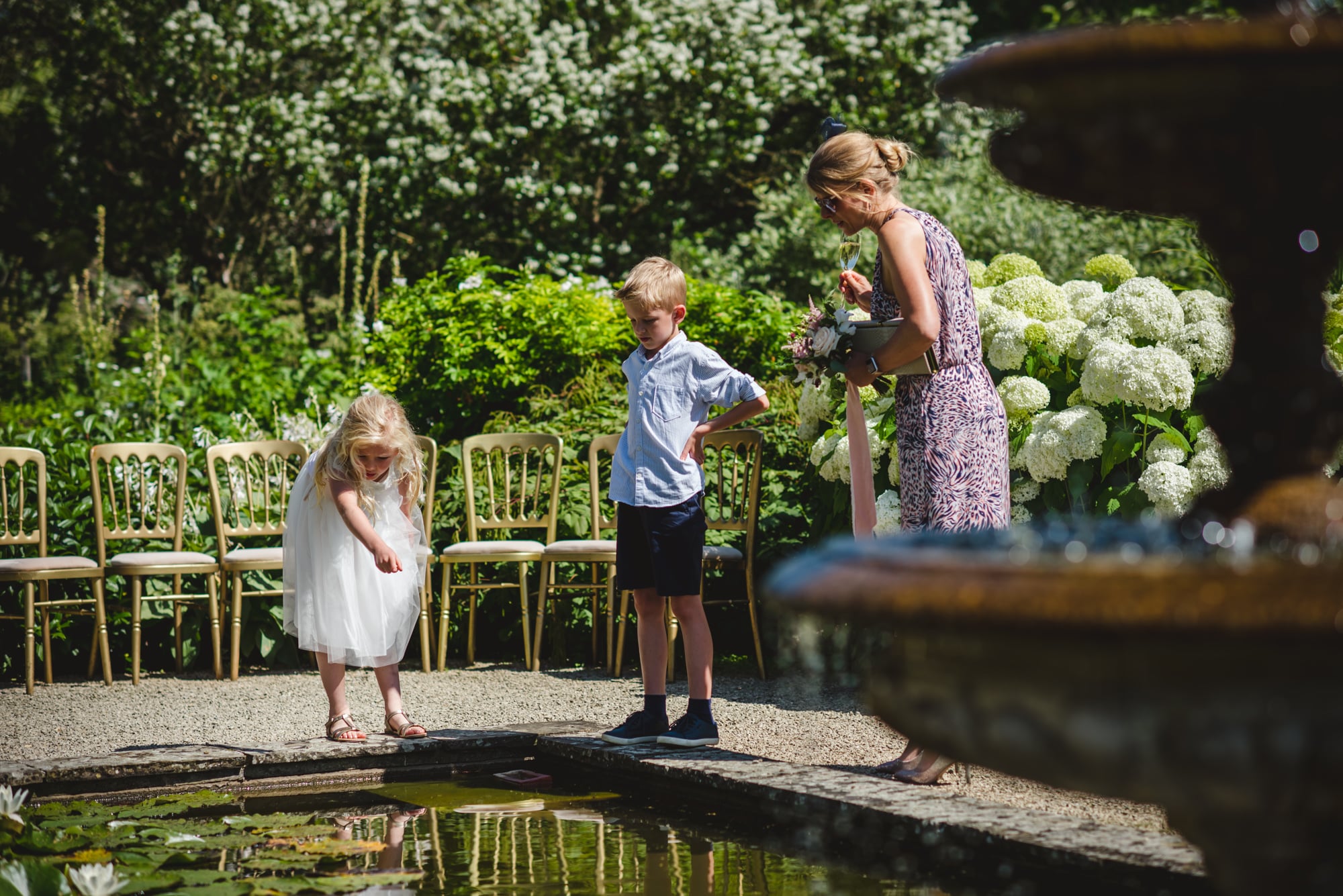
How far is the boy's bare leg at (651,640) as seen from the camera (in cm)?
439

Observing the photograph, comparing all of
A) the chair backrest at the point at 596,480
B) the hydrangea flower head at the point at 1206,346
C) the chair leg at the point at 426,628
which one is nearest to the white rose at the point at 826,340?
the hydrangea flower head at the point at 1206,346

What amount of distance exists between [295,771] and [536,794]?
813 mm

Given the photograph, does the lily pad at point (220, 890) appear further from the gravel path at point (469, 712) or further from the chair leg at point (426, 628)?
the chair leg at point (426, 628)

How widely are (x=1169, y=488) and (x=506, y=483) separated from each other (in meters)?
3.52

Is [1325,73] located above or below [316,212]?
below

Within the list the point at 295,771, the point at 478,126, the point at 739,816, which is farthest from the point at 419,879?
the point at 478,126

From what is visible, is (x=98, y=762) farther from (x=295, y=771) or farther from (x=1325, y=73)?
(x=1325, y=73)

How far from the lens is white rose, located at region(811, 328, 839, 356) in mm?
3697

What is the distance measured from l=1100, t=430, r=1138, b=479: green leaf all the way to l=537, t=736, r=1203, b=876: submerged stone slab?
6.14 ft

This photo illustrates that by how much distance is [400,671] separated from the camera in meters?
6.79

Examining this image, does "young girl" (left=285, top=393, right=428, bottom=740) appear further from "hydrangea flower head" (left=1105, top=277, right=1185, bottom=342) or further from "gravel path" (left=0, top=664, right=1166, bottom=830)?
"hydrangea flower head" (left=1105, top=277, right=1185, bottom=342)

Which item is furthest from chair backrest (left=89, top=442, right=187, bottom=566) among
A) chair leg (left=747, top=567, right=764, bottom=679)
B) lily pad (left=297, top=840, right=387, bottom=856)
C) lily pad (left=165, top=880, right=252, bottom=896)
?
lily pad (left=165, top=880, right=252, bottom=896)

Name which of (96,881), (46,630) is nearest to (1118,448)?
(96,881)

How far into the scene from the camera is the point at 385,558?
4.48 meters
